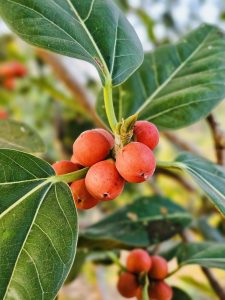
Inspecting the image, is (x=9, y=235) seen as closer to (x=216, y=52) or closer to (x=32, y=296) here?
(x=32, y=296)

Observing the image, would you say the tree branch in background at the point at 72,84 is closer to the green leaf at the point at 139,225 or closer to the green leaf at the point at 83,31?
the green leaf at the point at 139,225

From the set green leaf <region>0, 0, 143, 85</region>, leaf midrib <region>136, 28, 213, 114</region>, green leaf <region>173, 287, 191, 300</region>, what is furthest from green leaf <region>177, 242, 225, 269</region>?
green leaf <region>0, 0, 143, 85</region>

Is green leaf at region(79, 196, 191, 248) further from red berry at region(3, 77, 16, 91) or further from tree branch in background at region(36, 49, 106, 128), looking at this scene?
red berry at region(3, 77, 16, 91)

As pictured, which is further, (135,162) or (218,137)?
(218,137)

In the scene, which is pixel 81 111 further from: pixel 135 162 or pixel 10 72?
pixel 135 162

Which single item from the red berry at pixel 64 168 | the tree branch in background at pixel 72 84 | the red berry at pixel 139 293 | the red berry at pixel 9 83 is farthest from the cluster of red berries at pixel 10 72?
the red berry at pixel 64 168

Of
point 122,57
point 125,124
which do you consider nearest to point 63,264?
point 125,124

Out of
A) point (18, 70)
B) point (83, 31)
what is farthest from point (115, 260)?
point (18, 70)
